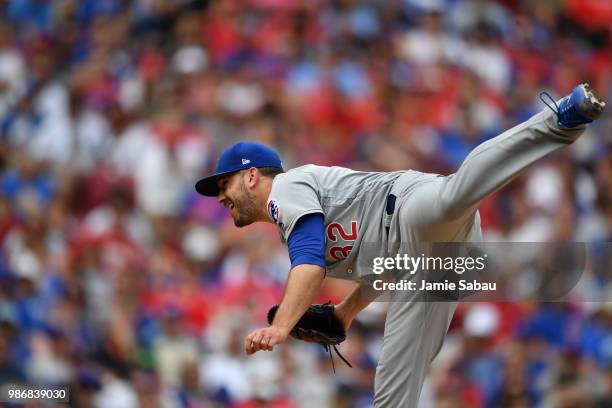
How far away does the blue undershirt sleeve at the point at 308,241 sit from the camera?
3.76 meters

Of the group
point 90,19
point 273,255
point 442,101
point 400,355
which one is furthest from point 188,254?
point 400,355

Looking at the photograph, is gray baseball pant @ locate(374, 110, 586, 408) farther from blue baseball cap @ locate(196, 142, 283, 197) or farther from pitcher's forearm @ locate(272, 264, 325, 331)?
blue baseball cap @ locate(196, 142, 283, 197)

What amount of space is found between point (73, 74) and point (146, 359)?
11.2 ft

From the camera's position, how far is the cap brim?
13.8 feet

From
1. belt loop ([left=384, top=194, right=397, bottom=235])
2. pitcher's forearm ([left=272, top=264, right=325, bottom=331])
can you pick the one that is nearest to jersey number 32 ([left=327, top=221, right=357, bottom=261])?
belt loop ([left=384, top=194, right=397, bottom=235])

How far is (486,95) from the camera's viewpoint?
315 inches

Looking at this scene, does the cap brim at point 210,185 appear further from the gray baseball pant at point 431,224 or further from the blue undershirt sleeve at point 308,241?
the gray baseball pant at point 431,224

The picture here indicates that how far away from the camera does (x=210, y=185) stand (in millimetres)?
4293

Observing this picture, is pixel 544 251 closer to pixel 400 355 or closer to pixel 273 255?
pixel 400 355

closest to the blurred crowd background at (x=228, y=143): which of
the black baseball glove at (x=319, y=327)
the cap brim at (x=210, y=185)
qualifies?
the black baseball glove at (x=319, y=327)

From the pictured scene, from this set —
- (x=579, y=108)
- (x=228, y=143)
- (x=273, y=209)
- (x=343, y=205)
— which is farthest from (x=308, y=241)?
(x=228, y=143)

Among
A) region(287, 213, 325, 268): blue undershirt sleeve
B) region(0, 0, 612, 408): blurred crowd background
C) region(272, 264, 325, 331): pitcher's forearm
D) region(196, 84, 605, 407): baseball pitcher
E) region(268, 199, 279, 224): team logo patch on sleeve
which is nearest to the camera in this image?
region(196, 84, 605, 407): baseball pitcher

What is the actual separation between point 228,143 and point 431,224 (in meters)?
4.43

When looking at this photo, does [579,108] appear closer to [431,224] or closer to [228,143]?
[431,224]
